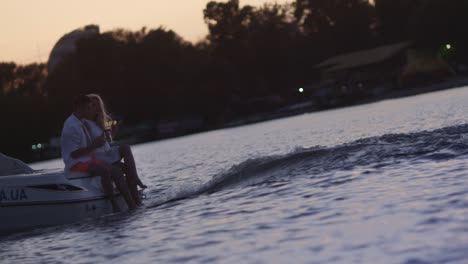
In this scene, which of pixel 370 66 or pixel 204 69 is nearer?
pixel 370 66

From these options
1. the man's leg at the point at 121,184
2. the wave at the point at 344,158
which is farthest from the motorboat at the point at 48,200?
the wave at the point at 344,158

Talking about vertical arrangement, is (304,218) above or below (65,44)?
below

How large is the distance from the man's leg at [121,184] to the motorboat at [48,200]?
10.1 inches

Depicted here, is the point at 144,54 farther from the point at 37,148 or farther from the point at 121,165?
the point at 121,165

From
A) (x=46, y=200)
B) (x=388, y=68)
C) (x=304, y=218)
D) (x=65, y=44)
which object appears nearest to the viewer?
(x=304, y=218)

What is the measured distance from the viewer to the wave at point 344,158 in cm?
1378

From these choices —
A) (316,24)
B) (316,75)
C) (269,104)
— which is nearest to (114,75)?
(269,104)

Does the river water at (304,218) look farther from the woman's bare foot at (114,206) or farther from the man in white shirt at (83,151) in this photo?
the man in white shirt at (83,151)

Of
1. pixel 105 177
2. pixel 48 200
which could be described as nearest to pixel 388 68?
pixel 105 177

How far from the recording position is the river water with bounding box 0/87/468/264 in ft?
23.0

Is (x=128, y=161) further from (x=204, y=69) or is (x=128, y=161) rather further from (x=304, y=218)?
(x=204, y=69)

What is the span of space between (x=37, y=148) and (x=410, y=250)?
8114 cm

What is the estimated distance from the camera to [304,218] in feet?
29.5

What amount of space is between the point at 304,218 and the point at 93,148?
14.8 ft
